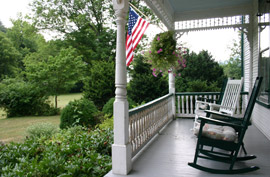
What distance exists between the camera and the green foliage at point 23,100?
10.3 metres

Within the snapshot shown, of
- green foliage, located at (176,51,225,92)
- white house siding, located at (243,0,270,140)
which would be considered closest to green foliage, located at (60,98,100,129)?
white house siding, located at (243,0,270,140)

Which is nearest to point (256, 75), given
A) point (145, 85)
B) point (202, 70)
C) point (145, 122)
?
point (145, 122)

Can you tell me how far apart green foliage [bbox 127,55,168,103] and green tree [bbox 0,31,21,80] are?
9659 millimetres

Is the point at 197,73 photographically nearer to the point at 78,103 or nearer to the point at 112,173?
the point at 78,103

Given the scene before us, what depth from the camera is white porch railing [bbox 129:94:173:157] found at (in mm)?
3182

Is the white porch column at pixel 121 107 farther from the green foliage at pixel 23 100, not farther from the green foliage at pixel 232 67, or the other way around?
the green foliage at pixel 232 67

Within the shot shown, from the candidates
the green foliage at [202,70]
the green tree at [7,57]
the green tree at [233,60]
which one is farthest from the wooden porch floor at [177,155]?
the green tree at [7,57]

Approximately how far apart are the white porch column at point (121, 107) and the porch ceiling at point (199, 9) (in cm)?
247

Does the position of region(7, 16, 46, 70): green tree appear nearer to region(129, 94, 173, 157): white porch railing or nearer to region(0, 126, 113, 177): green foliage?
region(0, 126, 113, 177): green foliage

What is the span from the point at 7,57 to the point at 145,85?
1051 cm

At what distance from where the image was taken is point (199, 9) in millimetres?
5887

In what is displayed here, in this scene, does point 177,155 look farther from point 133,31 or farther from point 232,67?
point 232,67

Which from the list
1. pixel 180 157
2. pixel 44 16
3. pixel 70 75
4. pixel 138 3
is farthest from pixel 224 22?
pixel 44 16

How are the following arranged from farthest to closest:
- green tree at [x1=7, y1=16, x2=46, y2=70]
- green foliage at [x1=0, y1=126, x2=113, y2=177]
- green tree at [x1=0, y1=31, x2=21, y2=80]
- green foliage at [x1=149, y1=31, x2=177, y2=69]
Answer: green tree at [x1=7, y1=16, x2=46, y2=70]
green tree at [x1=0, y1=31, x2=21, y2=80]
green foliage at [x1=149, y1=31, x2=177, y2=69]
green foliage at [x1=0, y1=126, x2=113, y2=177]
